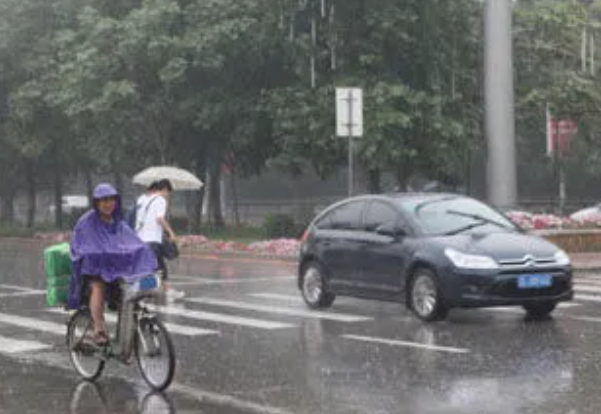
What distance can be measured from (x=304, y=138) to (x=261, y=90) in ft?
9.97

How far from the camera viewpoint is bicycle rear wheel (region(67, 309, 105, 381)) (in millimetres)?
9398

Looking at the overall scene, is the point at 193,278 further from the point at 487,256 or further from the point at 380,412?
the point at 380,412

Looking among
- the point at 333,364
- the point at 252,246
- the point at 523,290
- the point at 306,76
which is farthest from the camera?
the point at 306,76

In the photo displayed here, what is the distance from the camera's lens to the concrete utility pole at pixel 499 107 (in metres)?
24.4

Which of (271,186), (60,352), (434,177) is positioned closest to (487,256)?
(60,352)

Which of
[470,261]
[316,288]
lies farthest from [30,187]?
[470,261]

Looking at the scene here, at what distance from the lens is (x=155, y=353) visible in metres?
8.95

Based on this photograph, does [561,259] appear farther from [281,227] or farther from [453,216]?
[281,227]

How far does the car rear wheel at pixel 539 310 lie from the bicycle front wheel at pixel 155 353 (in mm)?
5514

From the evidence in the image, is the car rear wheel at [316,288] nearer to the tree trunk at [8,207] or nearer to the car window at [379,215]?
the car window at [379,215]

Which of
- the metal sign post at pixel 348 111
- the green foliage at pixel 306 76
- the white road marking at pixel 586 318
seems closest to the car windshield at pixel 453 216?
the white road marking at pixel 586 318

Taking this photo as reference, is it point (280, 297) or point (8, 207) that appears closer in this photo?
point (280, 297)

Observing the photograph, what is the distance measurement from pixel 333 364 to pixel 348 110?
36.0 ft

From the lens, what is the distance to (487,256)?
1252 cm
